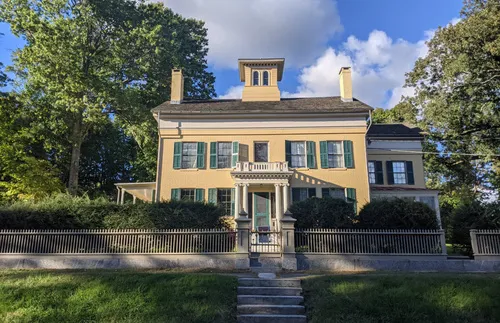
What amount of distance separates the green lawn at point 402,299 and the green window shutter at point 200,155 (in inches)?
516

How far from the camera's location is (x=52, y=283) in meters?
9.88

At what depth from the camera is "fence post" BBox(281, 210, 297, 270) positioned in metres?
12.4

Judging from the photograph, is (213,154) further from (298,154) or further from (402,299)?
(402,299)

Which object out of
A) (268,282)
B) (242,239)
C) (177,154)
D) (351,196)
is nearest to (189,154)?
(177,154)

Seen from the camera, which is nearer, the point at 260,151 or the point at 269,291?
the point at 269,291

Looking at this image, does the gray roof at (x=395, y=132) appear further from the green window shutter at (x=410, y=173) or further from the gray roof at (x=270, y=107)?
the gray roof at (x=270, y=107)

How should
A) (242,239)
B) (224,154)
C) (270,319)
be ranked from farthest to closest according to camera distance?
1. (224,154)
2. (242,239)
3. (270,319)

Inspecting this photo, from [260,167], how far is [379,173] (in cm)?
883

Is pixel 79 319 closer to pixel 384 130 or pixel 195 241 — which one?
pixel 195 241

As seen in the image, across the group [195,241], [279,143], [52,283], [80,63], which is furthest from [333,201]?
[80,63]

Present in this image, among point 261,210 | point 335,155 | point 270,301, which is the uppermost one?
point 335,155

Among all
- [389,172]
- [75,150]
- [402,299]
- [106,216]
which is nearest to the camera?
[402,299]

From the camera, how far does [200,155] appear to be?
72.7 feet

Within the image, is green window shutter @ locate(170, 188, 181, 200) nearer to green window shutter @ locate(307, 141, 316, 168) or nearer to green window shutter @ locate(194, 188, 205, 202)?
green window shutter @ locate(194, 188, 205, 202)
